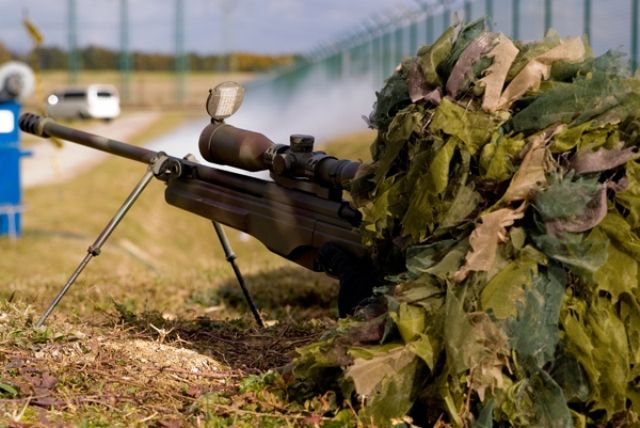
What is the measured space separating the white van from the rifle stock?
1514 inches

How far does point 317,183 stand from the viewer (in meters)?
5.07

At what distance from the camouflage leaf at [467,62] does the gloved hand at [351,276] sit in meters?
0.94

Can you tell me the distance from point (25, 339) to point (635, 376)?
2643mm

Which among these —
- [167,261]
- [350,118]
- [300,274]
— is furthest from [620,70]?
[350,118]

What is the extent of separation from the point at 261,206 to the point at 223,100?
65 centimetres

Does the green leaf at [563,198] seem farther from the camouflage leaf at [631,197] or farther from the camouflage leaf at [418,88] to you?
the camouflage leaf at [418,88]

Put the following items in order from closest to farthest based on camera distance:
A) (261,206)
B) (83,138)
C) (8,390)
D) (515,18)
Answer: (8,390)
(261,206)
(83,138)
(515,18)

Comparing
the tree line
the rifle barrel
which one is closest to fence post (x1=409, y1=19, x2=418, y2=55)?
the rifle barrel

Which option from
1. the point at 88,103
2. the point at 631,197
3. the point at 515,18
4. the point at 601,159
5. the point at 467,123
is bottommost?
the point at 88,103

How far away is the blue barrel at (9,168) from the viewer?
14242mm

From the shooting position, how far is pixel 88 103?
45.4 metres

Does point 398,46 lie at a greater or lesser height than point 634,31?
lesser

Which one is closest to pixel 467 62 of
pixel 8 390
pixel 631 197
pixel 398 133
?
pixel 398 133

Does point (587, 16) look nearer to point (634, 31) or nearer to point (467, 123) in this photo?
Answer: point (634, 31)
